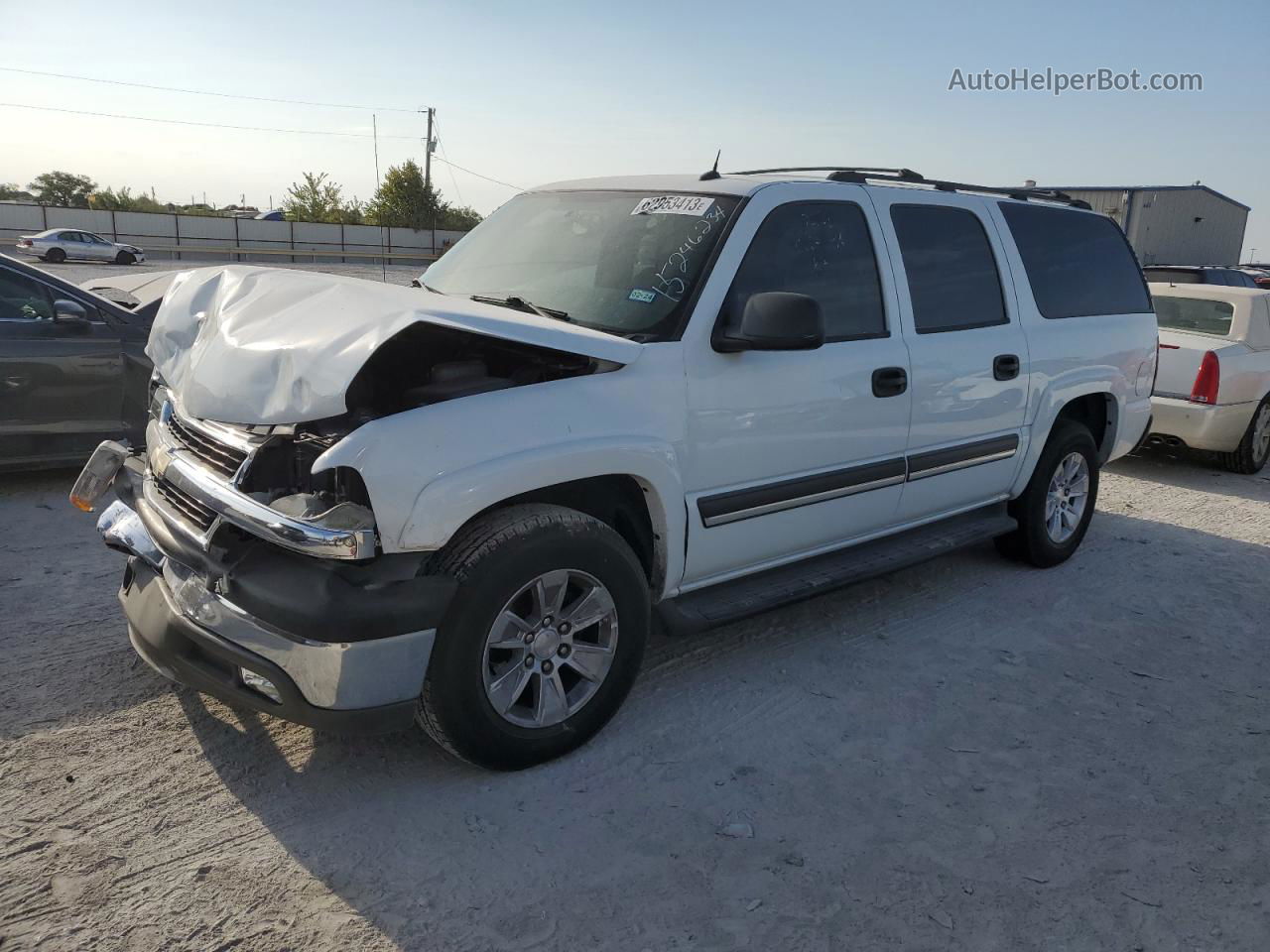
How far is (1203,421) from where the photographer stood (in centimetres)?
782

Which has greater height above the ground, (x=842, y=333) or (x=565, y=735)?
(x=842, y=333)

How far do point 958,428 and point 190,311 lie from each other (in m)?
3.34

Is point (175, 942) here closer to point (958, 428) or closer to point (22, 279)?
point (958, 428)

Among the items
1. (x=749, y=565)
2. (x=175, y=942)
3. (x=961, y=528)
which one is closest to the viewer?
(x=175, y=942)

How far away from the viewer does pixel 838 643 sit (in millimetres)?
4340

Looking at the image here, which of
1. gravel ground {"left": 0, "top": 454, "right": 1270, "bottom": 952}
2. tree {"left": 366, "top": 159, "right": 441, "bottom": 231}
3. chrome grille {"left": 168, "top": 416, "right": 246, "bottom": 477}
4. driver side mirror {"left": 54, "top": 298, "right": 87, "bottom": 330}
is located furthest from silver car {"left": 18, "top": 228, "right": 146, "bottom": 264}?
chrome grille {"left": 168, "top": 416, "right": 246, "bottom": 477}

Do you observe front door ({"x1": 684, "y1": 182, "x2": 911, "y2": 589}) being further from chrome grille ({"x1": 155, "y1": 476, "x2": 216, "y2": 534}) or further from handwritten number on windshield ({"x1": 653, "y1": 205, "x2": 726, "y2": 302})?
chrome grille ({"x1": 155, "y1": 476, "x2": 216, "y2": 534})

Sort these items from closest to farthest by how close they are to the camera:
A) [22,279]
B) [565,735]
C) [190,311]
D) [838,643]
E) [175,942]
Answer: [175,942] < [565,735] < [190,311] < [838,643] < [22,279]

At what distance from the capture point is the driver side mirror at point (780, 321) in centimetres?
331

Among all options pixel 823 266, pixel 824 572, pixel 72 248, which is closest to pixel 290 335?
pixel 823 266

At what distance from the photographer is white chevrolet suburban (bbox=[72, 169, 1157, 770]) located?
109 inches

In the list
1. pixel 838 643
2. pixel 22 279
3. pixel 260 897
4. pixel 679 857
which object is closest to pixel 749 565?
pixel 838 643

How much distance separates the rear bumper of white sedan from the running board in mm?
3738

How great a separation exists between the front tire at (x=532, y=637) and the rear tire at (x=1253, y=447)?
7.10 metres
